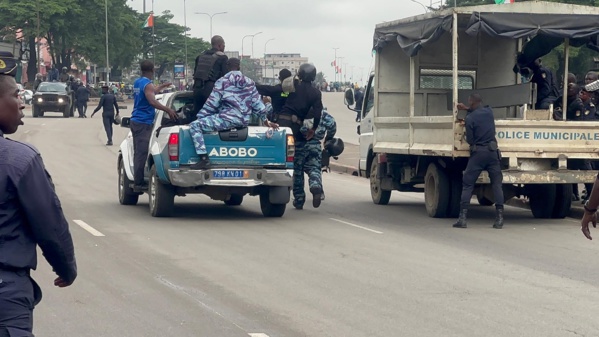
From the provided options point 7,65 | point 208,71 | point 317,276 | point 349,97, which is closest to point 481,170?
point 208,71

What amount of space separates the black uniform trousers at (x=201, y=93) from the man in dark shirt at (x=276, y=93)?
1291mm

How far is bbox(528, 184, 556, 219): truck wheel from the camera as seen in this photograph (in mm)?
15562

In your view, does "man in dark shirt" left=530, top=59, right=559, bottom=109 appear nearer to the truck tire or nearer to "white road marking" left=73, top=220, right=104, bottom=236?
the truck tire

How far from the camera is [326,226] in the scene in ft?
46.6

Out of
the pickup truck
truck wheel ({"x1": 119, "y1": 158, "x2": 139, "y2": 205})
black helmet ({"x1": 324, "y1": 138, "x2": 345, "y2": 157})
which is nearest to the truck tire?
black helmet ({"x1": 324, "y1": 138, "x2": 345, "y2": 157})

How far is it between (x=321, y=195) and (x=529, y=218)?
319cm

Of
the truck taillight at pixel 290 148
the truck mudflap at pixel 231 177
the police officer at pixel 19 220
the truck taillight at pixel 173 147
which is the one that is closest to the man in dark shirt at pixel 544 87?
the truck taillight at pixel 290 148

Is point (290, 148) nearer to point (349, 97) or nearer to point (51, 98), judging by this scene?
point (349, 97)

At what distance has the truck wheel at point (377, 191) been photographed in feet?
58.4

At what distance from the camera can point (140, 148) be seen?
15188mm

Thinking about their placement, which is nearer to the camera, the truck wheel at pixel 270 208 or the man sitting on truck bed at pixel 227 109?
the man sitting on truck bed at pixel 227 109

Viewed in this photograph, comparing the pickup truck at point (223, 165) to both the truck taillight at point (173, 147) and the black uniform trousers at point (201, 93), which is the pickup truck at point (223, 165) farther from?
the black uniform trousers at point (201, 93)

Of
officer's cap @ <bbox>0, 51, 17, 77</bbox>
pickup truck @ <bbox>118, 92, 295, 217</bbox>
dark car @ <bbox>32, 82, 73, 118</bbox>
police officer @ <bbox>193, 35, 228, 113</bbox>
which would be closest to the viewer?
officer's cap @ <bbox>0, 51, 17, 77</bbox>

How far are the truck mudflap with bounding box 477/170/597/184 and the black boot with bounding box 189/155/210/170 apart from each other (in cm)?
373
